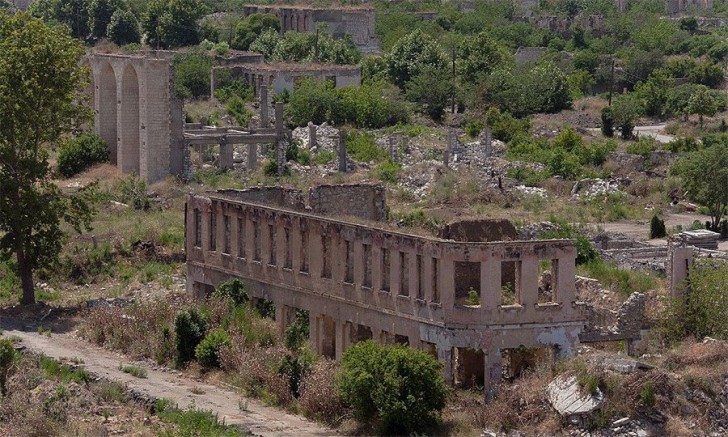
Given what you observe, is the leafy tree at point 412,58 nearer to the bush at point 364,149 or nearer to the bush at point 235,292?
the bush at point 364,149

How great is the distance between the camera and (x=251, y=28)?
284 feet

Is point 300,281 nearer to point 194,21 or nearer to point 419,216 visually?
point 419,216

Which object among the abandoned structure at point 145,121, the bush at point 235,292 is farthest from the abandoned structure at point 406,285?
the abandoned structure at point 145,121

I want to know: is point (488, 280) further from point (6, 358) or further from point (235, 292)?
point (6, 358)

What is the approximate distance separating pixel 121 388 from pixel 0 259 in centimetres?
831

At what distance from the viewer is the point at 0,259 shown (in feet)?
121

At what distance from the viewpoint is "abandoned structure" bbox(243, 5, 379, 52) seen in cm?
8975

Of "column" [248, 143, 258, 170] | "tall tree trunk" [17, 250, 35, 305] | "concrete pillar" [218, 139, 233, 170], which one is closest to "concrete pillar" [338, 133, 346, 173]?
"column" [248, 143, 258, 170]

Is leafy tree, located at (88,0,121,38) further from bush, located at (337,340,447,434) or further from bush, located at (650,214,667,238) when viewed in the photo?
bush, located at (337,340,447,434)

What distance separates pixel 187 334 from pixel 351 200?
7.90 meters

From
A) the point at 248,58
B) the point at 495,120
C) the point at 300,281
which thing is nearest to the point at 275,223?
the point at 300,281

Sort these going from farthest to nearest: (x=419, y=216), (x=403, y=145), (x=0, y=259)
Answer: (x=403, y=145) < (x=419, y=216) < (x=0, y=259)

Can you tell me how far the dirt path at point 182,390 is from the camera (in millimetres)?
28109

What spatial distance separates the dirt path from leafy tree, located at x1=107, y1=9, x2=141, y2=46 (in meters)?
51.8
